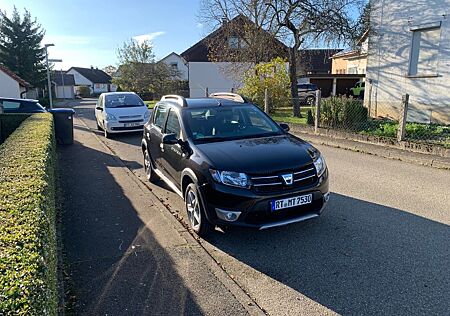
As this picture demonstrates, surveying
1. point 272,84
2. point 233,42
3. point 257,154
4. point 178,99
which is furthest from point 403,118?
point 233,42

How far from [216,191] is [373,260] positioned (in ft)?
6.08

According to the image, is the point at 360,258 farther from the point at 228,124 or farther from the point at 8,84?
the point at 8,84

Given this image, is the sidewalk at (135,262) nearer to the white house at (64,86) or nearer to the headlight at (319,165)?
the headlight at (319,165)

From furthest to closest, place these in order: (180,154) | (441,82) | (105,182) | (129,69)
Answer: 1. (129,69)
2. (441,82)
3. (105,182)
4. (180,154)

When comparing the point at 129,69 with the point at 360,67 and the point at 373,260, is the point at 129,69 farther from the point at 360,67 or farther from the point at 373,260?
the point at 373,260

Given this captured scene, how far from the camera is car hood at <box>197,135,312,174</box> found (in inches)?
155

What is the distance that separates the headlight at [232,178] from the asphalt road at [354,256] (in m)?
0.81

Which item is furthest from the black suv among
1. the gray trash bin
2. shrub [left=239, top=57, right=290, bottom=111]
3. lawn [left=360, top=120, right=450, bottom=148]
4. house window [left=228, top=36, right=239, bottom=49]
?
house window [left=228, top=36, right=239, bottom=49]

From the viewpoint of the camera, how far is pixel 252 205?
381 centimetres

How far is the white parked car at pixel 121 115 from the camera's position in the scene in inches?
497

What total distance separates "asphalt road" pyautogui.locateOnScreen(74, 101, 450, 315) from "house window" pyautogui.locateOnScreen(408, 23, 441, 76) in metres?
8.58

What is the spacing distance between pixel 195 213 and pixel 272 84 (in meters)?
12.7

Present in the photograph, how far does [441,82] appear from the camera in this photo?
485 inches

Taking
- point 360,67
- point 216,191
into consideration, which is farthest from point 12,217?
point 360,67
